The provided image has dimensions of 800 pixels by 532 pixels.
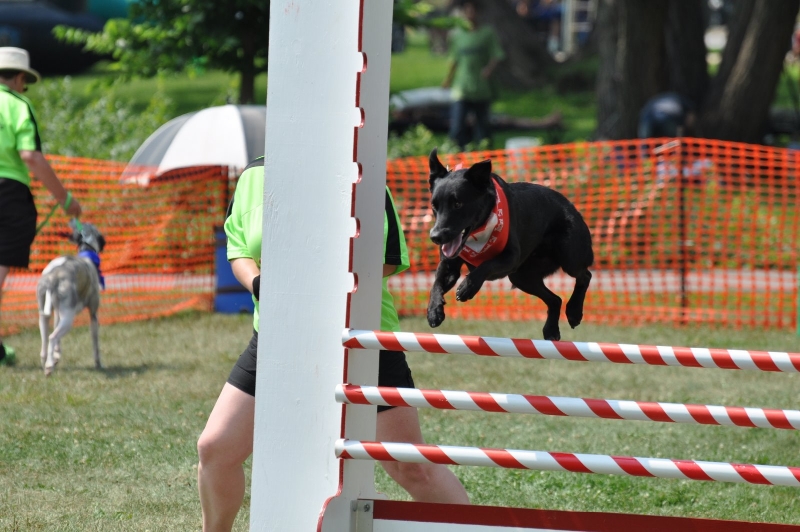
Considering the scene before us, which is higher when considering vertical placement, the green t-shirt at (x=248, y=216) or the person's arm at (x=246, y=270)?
A: the green t-shirt at (x=248, y=216)

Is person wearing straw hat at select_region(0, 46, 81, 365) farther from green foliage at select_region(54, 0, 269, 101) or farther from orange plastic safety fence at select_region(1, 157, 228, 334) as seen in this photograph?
green foliage at select_region(54, 0, 269, 101)

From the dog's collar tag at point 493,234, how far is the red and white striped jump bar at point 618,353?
9.8 inches

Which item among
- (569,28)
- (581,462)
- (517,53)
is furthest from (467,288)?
(569,28)

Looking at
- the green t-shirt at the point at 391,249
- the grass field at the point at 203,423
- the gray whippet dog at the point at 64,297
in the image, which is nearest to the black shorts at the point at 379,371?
the green t-shirt at the point at 391,249

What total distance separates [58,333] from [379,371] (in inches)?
177

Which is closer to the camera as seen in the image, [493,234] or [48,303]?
[493,234]

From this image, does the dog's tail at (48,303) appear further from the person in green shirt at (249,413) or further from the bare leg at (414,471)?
the bare leg at (414,471)

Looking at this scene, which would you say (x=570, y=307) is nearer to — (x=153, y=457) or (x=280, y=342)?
(x=280, y=342)

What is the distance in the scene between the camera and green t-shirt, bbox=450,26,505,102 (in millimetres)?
14719

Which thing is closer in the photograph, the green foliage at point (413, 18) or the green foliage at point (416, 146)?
the green foliage at point (413, 18)

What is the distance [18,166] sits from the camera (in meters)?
7.45

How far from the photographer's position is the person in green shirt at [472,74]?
48.3ft

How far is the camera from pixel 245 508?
494 centimetres

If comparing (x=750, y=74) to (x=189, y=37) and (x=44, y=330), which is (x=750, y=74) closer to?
(x=189, y=37)
